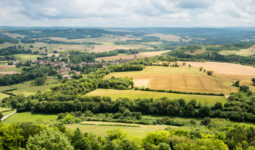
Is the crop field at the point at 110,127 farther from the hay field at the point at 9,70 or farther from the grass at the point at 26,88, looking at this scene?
the hay field at the point at 9,70

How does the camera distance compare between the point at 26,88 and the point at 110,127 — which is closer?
the point at 110,127

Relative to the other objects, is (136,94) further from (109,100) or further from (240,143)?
(240,143)

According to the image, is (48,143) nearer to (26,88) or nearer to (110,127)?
(110,127)

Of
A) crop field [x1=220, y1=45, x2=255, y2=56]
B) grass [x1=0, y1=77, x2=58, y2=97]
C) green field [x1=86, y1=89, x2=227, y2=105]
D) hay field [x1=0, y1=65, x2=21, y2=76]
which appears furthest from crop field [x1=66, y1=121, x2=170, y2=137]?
crop field [x1=220, y1=45, x2=255, y2=56]

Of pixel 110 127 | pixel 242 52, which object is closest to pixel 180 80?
pixel 110 127

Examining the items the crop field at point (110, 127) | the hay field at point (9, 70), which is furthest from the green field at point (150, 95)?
the hay field at point (9, 70)

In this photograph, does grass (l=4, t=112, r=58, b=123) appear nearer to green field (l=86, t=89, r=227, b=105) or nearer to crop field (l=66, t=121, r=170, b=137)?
crop field (l=66, t=121, r=170, b=137)
